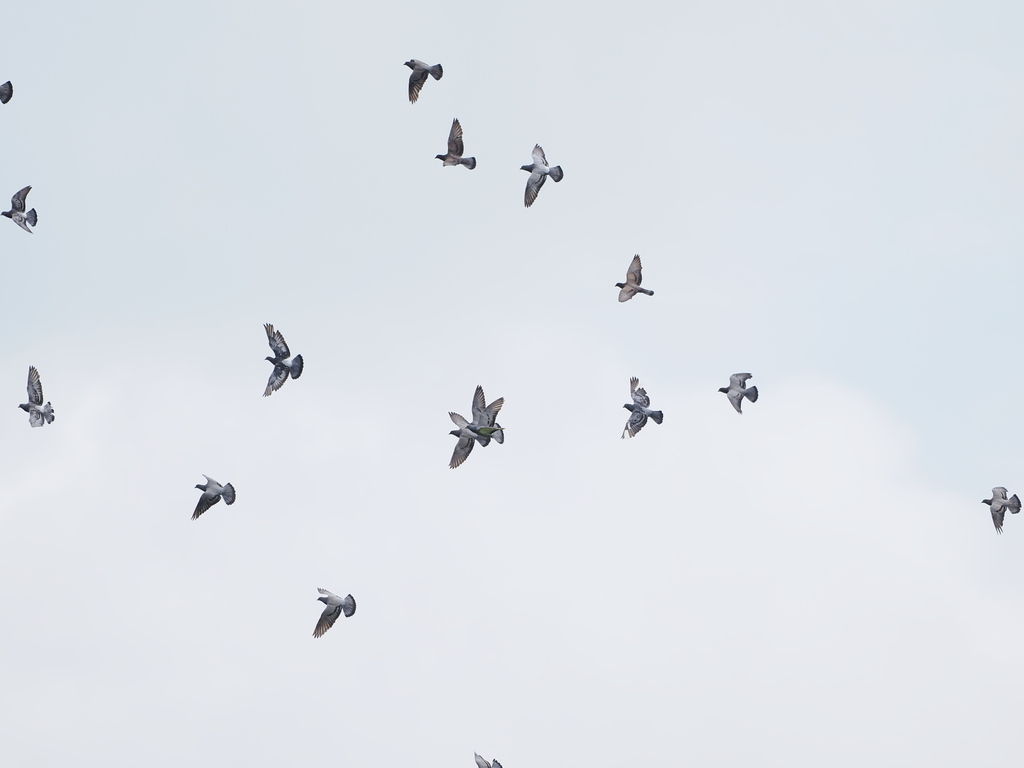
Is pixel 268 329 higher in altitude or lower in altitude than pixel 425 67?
lower

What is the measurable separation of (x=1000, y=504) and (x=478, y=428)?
2187 cm

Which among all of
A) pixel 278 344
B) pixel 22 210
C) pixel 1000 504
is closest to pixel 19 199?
pixel 22 210

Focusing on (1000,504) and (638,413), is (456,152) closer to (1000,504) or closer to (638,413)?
(638,413)

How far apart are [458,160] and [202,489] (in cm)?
1544

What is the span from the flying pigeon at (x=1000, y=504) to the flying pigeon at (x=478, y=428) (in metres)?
20.6

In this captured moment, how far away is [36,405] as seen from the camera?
68.4 metres

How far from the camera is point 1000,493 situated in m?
67.2

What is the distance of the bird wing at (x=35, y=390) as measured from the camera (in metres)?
68.5

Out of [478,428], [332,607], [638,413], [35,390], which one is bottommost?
[332,607]

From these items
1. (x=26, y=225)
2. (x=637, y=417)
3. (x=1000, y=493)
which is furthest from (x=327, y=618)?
(x=1000, y=493)

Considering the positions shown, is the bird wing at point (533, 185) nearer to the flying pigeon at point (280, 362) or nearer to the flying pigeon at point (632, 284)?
the flying pigeon at point (632, 284)

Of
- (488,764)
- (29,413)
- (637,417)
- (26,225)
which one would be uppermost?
(637,417)

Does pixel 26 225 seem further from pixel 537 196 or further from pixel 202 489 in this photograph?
pixel 537 196

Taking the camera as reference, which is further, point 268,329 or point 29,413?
point 29,413
